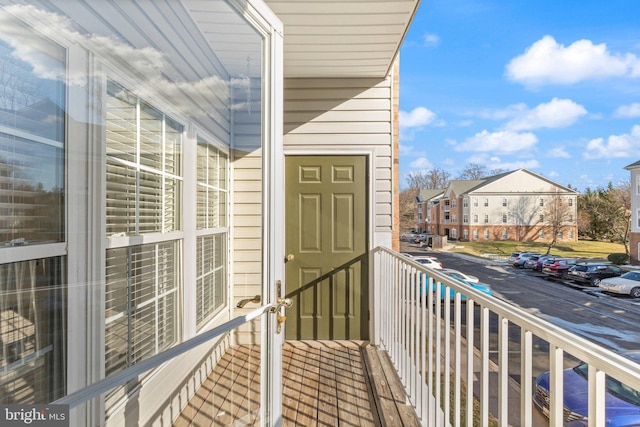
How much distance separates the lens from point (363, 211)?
2.97 m

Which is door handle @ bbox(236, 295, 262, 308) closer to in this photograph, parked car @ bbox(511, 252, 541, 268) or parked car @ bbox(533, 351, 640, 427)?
parked car @ bbox(533, 351, 640, 427)

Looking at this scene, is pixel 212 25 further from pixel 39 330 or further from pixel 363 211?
pixel 363 211

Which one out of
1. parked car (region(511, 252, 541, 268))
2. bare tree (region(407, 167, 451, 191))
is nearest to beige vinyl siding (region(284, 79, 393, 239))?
parked car (region(511, 252, 541, 268))

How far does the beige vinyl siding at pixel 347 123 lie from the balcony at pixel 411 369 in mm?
669

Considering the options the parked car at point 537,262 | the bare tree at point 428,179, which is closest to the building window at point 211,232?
the parked car at point 537,262

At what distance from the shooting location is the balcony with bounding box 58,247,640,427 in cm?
79

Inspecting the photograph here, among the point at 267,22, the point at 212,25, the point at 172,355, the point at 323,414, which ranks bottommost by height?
the point at 323,414

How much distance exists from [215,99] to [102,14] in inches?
15.0

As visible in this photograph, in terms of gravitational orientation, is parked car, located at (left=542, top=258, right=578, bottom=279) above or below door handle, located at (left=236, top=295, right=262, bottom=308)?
below

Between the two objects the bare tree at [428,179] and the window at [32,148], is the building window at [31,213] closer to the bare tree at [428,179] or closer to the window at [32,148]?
the window at [32,148]

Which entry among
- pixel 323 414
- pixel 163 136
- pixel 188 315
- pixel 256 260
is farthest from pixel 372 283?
pixel 163 136

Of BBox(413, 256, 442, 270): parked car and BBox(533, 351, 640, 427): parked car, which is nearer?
BBox(533, 351, 640, 427): parked car

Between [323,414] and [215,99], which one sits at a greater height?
[215,99]

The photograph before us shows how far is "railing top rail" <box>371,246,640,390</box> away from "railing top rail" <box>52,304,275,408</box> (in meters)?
0.89
